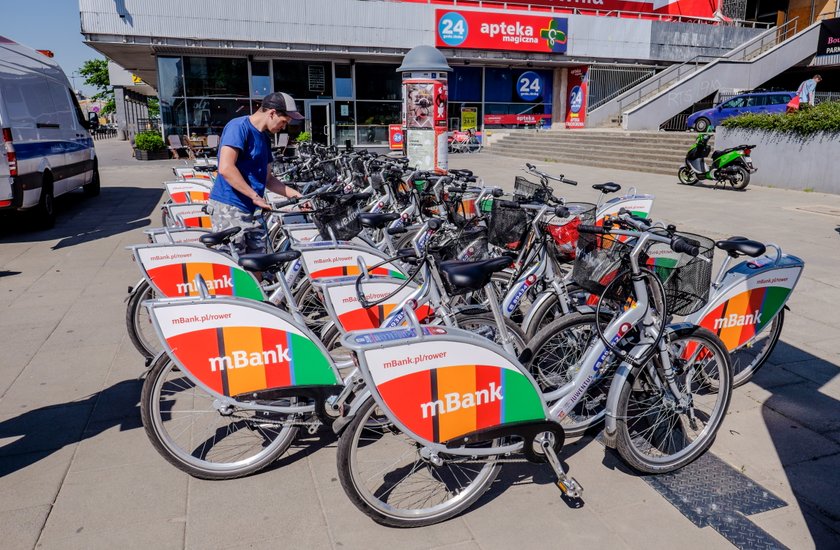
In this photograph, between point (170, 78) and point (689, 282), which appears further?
point (170, 78)

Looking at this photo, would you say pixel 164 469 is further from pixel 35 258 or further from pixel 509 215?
pixel 35 258

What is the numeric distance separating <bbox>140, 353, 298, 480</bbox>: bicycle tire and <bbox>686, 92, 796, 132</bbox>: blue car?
17.6m

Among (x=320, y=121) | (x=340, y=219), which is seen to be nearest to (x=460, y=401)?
(x=340, y=219)

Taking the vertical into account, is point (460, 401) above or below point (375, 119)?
below

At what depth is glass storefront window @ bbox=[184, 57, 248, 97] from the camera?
22.0 m

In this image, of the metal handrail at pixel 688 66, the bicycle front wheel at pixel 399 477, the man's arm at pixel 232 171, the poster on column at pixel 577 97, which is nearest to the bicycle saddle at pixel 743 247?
the bicycle front wheel at pixel 399 477

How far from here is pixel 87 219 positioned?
410 inches

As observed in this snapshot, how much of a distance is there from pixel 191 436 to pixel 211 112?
69.7 ft

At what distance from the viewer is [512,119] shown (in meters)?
27.6

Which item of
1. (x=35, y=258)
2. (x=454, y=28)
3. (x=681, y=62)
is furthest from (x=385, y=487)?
(x=681, y=62)

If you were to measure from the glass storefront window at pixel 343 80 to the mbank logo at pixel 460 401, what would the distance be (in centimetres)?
2338

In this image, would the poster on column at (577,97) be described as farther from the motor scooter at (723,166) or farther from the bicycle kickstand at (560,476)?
the bicycle kickstand at (560,476)

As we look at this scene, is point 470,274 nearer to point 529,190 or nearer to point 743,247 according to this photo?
point 743,247

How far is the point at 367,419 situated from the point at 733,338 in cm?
253
